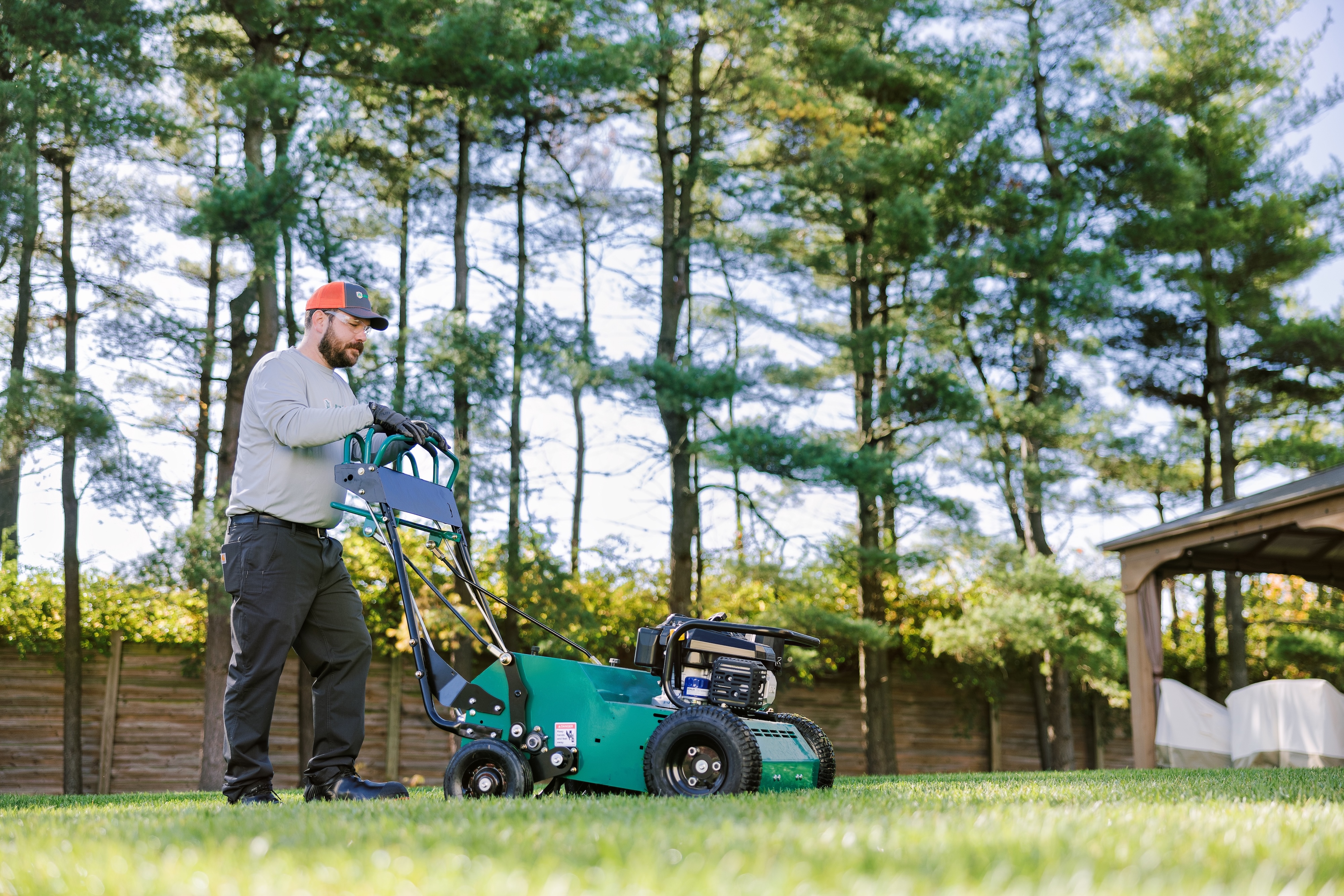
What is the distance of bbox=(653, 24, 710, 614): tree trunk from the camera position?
12.8 meters

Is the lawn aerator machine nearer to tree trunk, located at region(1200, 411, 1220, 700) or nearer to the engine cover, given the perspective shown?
the engine cover

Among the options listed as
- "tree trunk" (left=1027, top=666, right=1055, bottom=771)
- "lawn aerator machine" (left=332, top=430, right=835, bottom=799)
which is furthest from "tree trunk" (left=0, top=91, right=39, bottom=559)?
"tree trunk" (left=1027, top=666, right=1055, bottom=771)

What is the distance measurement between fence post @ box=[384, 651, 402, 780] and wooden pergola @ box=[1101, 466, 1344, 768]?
7.50 metres

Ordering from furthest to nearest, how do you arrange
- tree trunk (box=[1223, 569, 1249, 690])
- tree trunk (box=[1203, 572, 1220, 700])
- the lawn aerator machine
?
tree trunk (box=[1203, 572, 1220, 700]), tree trunk (box=[1223, 569, 1249, 690]), the lawn aerator machine

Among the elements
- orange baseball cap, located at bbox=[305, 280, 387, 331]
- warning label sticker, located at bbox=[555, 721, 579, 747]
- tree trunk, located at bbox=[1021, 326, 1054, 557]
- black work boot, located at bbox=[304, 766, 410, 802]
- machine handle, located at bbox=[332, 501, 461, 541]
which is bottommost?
black work boot, located at bbox=[304, 766, 410, 802]

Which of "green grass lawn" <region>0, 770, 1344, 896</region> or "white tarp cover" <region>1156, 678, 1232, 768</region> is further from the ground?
"green grass lawn" <region>0, 770, 1344, 896</region>

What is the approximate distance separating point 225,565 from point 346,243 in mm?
9870

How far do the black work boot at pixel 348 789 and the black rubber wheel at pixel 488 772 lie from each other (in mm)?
193

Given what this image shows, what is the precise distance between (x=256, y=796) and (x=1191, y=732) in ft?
26.2

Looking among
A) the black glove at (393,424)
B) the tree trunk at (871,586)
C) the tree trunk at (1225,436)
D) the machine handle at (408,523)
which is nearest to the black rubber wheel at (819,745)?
the machine handle at (408,523)

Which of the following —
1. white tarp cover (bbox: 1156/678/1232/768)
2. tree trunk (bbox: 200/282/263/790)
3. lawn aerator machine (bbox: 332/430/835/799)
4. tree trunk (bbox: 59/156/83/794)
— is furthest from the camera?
tree trunk (bbox: 59/156/83/794)

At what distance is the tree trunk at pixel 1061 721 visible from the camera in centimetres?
1423

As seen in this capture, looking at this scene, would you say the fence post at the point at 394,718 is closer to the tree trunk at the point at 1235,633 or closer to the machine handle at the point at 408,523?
the machine handle at the point at 408,523

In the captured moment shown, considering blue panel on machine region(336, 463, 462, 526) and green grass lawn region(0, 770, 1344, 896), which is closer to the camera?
green grass lawn region(0, 770, 1344, 896)
